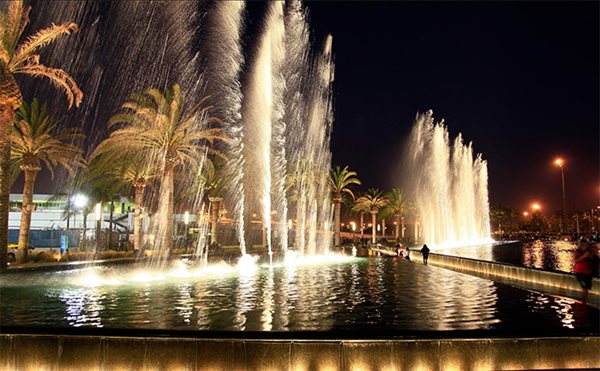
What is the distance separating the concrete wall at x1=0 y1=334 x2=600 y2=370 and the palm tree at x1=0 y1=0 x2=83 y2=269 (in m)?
16.6

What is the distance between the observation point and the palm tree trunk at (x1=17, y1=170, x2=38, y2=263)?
2686 cm

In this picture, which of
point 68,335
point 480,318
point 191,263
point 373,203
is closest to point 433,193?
point 373,203

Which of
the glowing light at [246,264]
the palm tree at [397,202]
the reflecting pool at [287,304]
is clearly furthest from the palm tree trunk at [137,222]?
the palm tree at [397,202]

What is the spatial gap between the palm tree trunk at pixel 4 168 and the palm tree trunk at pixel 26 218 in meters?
4.98

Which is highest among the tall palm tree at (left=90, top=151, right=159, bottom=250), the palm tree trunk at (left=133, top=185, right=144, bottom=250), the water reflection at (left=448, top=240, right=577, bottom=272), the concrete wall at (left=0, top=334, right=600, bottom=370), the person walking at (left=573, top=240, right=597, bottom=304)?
the tall palm tree at (left=90, top=151, right=159, bottom=250)

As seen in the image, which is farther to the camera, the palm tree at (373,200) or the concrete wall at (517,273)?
the palm tree at (373,200)

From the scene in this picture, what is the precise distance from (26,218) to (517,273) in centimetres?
2552

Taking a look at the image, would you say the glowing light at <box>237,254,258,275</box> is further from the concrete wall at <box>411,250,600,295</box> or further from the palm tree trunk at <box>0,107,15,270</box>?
the palm tree trunk at <box>0,107,15,270</box>

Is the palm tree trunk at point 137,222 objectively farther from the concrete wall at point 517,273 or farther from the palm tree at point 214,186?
the concrete wall at point 517,273

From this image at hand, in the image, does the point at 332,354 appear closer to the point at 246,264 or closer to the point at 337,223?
the point at 246,264

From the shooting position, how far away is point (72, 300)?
13633 mm

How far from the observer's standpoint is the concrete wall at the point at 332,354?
7.60 m

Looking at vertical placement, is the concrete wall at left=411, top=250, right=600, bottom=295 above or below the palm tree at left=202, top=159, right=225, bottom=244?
below

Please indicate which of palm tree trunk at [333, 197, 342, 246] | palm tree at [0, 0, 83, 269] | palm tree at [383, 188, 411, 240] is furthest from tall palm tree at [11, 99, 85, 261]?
palm tree at [383, 188, 411, 240]
